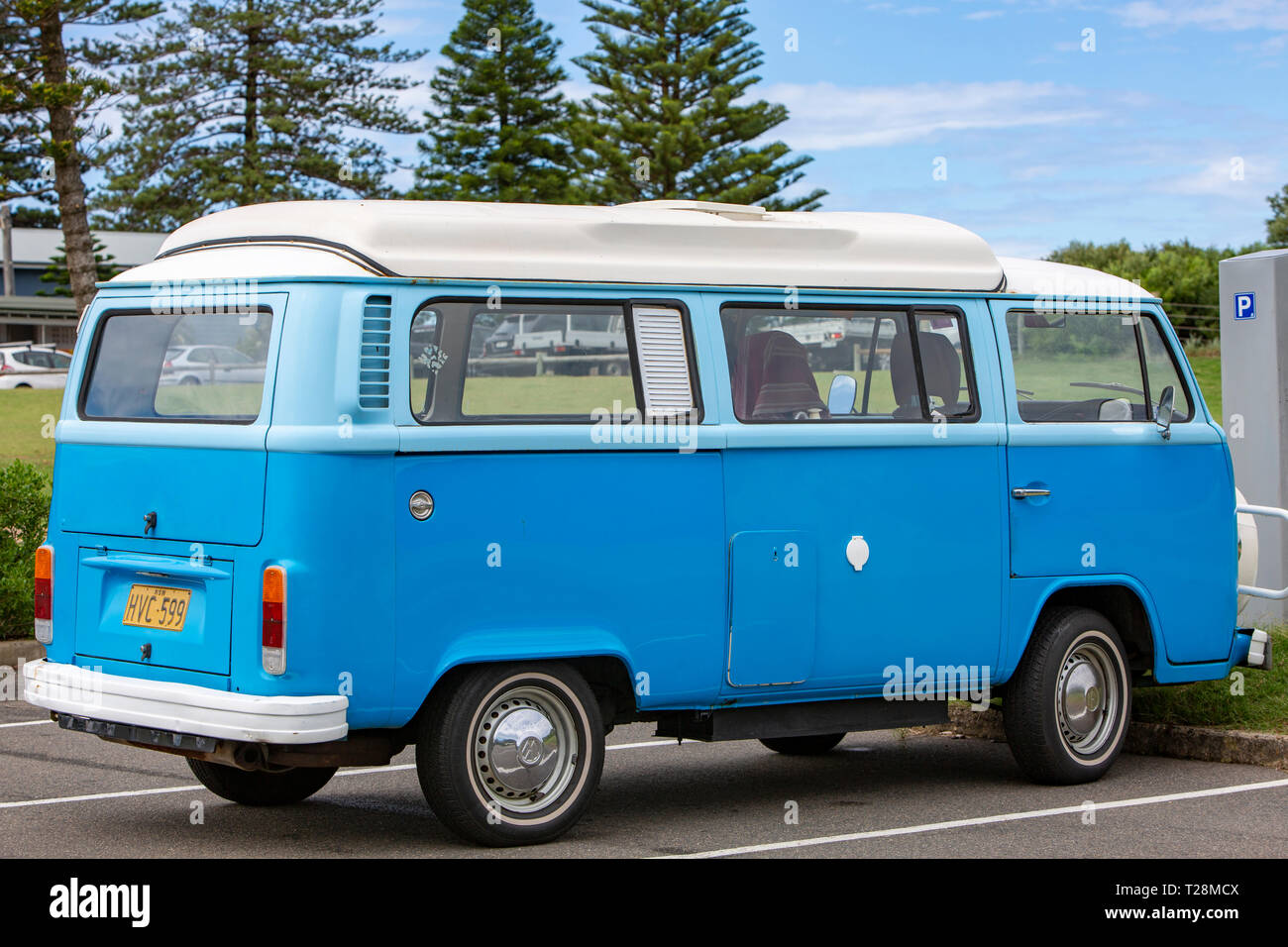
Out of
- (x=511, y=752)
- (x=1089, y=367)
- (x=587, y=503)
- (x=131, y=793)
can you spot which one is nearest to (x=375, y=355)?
(x=587, y=503)

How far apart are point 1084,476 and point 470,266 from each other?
3.28 metres

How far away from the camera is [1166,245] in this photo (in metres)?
57.2

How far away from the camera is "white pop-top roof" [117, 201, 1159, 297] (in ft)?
21.1

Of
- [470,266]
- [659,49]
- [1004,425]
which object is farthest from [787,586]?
[659,49]

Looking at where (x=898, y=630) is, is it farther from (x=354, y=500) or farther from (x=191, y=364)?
(x=191, y=364)

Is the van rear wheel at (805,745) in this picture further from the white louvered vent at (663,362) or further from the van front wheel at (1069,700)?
the white louvered vent at (663,362)

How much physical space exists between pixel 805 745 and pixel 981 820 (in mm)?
2071

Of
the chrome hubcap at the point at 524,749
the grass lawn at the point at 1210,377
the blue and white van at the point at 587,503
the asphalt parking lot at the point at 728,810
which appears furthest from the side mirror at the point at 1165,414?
the grass lawn at the point at 1210,377

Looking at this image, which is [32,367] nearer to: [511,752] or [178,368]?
[178,368]

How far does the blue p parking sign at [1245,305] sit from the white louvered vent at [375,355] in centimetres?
683

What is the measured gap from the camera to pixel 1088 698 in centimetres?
812

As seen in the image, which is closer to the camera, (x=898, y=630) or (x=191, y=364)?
(x=191, y=364)

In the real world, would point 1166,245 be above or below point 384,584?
above
